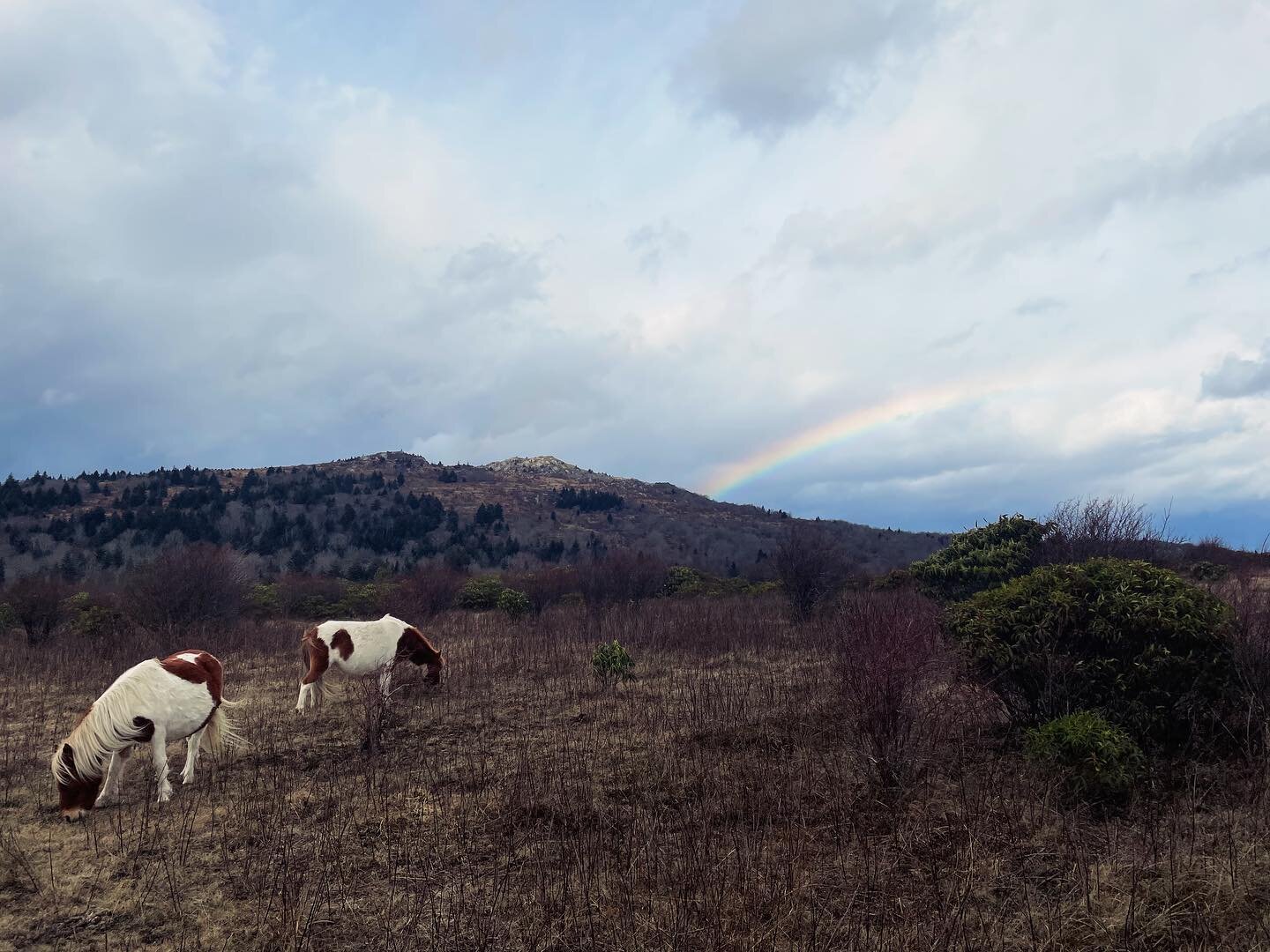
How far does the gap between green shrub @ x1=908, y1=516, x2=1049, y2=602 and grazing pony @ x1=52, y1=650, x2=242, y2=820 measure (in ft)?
43.0

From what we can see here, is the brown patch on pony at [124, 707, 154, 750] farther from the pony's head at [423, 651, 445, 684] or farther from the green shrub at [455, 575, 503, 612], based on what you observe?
the green shrub at [455, 575, 503, 612]

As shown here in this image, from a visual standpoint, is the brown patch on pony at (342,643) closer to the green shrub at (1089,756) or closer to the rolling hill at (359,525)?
the green shrub at (1089,756)

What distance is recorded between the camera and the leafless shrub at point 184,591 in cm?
1797

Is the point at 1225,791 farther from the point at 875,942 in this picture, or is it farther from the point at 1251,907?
the point at 875,942

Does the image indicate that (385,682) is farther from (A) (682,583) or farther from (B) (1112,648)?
(A) (682,583)

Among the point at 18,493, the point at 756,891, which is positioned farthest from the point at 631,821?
the point at 18,493

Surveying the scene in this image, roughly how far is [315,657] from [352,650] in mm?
525

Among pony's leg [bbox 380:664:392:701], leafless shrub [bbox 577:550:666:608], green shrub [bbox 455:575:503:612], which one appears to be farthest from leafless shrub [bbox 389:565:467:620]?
pony's leg [bbox 380:664:392:701]

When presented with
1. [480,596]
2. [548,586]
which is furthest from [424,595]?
[548,586]

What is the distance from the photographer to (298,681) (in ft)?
43.5

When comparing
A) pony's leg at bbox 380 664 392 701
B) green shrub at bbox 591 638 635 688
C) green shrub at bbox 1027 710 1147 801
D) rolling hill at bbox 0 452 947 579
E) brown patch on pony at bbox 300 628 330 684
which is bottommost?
green shrub at bbox 1027 710 1147 801

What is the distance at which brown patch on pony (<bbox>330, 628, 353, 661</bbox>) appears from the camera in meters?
10.7

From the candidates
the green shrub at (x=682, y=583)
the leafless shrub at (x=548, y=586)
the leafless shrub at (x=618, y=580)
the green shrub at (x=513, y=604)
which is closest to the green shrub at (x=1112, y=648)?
the green shrub at (x=513, y=604)

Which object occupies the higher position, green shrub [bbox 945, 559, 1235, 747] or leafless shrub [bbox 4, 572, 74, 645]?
leafless shrub [bbox 4, 572, 74, 645]
